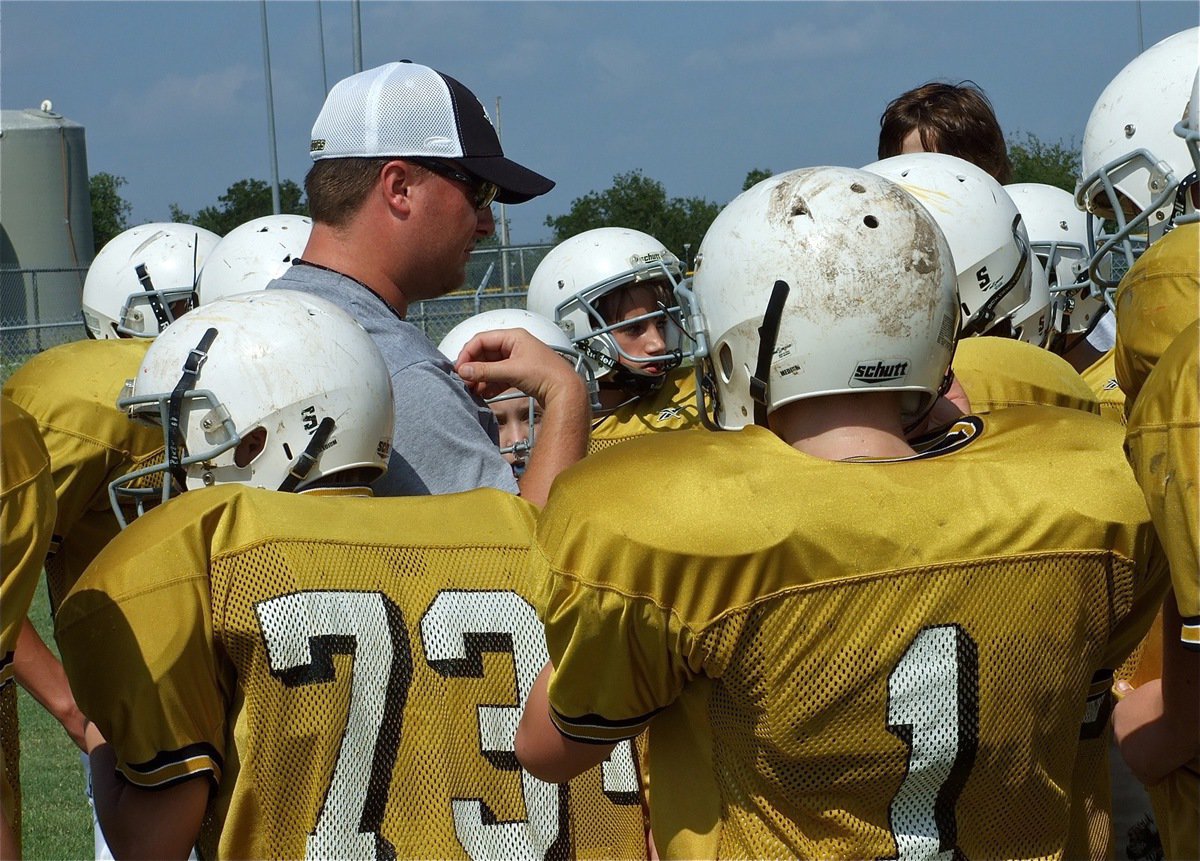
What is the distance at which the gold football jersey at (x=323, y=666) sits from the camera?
2.20 metres

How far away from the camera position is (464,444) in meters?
2.98

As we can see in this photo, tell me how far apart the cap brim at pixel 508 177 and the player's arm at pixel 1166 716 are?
72.6 inches

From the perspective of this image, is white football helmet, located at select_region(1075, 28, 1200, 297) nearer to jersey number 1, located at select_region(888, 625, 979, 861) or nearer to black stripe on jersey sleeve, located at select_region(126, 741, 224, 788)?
jersey number 1, located at select_region(888, 625, 979, 861)

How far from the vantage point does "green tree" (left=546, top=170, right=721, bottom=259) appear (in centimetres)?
2839

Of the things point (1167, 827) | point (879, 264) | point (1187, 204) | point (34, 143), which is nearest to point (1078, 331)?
point (1187, 204)

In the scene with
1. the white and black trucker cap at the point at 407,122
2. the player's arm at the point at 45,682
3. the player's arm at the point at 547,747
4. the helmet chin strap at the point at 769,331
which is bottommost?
the player's arm at the point at 45,682

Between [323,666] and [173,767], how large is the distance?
0.93ft

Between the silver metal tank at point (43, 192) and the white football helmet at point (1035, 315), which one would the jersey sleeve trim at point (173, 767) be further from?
the silver metal tank at point (43, 192)

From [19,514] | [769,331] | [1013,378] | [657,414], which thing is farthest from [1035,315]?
[19,514]

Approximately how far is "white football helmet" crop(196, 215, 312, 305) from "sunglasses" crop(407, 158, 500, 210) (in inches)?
38.0

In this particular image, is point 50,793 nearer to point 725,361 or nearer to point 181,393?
point 181,393

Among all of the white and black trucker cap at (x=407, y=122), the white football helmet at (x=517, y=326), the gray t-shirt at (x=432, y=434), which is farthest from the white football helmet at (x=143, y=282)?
the gray t-shirt at (x=432, y=434)

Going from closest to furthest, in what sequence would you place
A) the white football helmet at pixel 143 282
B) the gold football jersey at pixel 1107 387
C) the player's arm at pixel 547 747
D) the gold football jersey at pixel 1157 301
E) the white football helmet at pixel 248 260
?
the player's arm at pixel 547 747, the gold football jersey at pixel 1157 301, the gold football jersey at pixel 1107 387, the white football helmet at pixel 248 260, the white football helmet at pixel 143 282

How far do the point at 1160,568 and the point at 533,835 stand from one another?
1.20 meters
